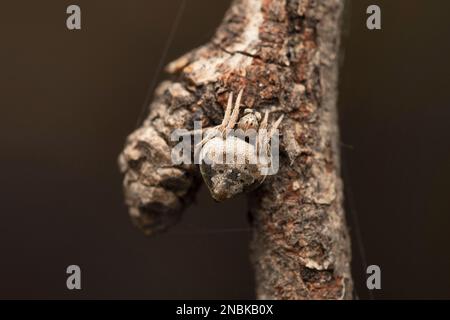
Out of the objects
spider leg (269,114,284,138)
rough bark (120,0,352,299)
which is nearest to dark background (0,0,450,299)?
rough bark (120,0,352,299)

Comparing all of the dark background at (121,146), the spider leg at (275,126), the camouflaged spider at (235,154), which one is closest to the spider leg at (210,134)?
the camouflaged spider at (235,154)

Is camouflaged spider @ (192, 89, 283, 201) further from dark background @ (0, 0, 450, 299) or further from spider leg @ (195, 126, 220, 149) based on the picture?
dark background @ (0, 0, 450, 299)

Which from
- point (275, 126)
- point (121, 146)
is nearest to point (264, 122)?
point (275, 126)

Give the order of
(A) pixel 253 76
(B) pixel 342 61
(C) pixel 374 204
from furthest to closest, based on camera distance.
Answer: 1. (C) pixel 374 204
2. (B) pixel 342 61
3. (A) pixel 253 76

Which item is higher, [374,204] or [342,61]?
[342,61]
